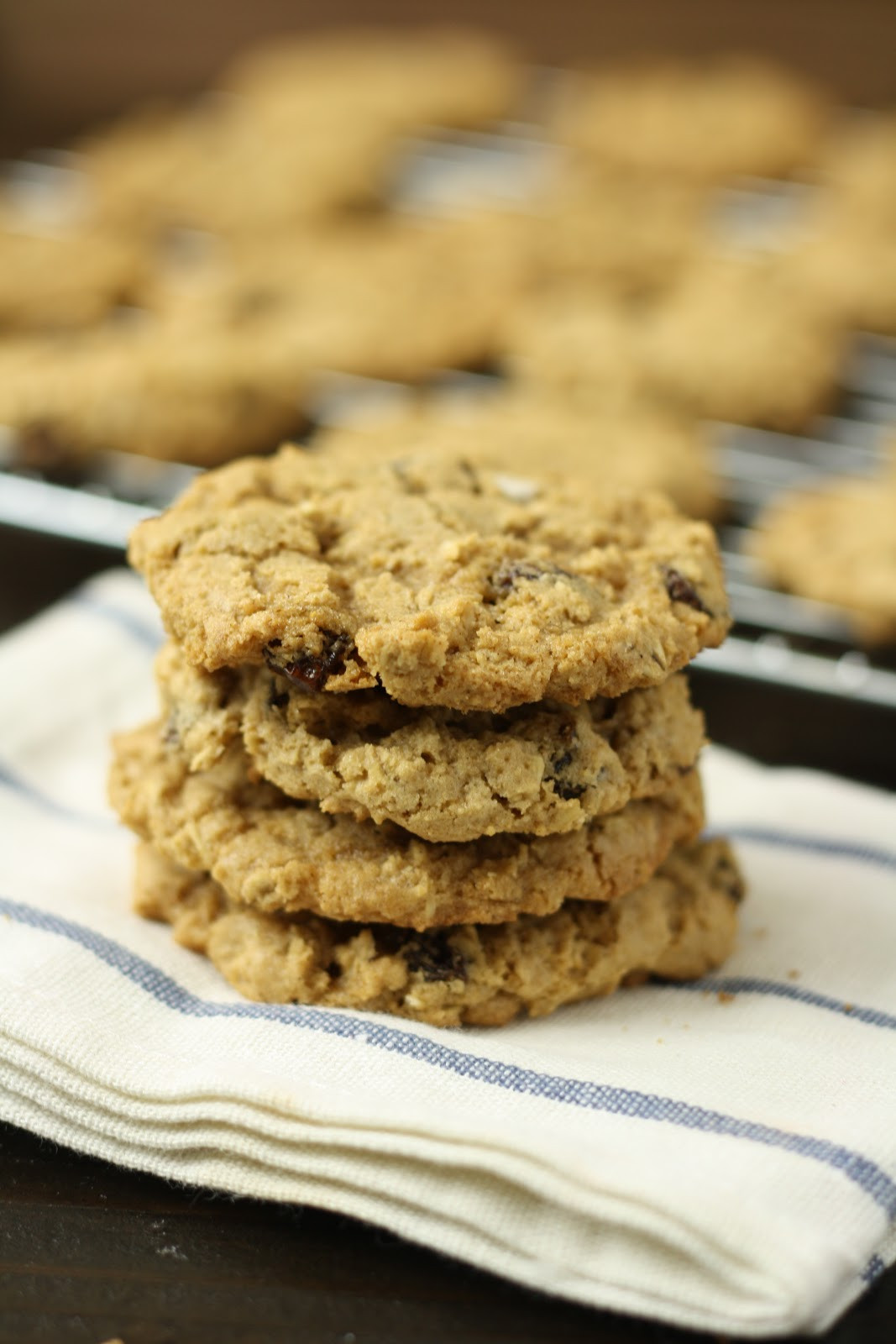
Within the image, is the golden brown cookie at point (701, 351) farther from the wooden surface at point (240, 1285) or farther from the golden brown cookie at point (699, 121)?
the wooden surface at point (240, 1285)

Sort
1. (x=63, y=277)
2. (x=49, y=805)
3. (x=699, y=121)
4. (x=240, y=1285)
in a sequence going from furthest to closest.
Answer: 1. (x=699, y=121)
2. (x=63, y=277)
3. (x=49, y=805)
4. (x=240, y=1285)

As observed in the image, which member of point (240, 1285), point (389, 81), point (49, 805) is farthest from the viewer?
point (389, 81)

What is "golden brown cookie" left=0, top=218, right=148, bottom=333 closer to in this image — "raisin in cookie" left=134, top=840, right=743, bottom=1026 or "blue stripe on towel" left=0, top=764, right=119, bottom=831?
"blue stripe on towel" left=0, top=764, right=119, bottom=831

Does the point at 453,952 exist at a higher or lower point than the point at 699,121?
lower

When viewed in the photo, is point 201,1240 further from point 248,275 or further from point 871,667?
point 248,275

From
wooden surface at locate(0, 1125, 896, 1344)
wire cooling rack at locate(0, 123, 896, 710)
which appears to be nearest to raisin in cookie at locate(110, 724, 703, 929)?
wooden surface at locate(0, 1125, 896, 1344)

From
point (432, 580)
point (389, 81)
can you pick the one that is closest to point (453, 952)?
point (432, 580)

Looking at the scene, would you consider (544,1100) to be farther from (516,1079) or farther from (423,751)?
(423,751)
